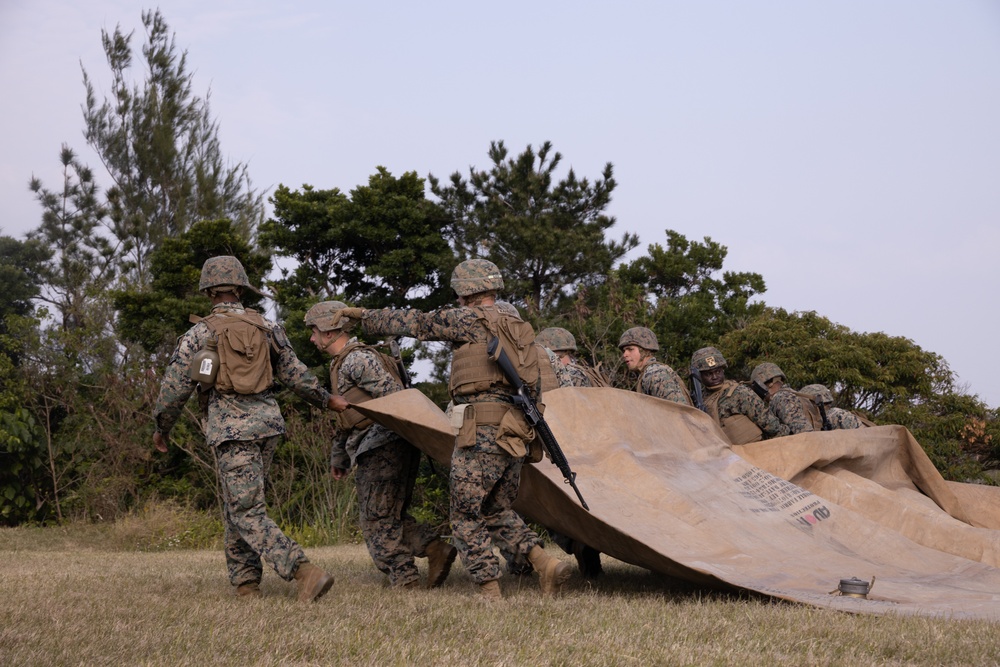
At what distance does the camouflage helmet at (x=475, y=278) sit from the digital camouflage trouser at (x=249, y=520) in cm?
160

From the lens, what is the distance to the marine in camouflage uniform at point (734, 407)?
9.68 metres

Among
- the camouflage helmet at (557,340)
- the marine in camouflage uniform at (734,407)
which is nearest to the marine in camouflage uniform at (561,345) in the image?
the camouflage helmet at (557,340)

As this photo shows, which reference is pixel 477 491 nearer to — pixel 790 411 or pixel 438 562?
pixel 438 562

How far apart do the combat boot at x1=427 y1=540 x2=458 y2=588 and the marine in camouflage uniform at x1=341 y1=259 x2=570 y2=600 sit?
83 cm

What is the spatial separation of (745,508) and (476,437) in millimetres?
2302

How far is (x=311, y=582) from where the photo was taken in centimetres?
612

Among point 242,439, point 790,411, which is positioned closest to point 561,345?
point 790,411

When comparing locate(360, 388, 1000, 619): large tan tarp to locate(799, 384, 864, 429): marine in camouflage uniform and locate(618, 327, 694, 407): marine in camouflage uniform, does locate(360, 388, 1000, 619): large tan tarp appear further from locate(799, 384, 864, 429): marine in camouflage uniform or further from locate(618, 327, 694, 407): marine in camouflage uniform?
locate(799, 384, 864, 429): marine in camouflage uniform

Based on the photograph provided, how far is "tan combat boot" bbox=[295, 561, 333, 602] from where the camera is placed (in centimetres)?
608

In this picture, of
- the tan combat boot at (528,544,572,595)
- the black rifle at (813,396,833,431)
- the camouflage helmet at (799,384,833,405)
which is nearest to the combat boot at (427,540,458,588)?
the tan combat boot at (528,544,572,595)

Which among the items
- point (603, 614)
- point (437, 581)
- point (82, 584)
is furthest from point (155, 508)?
point (603, 614)

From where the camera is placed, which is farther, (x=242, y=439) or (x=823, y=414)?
(x=823, y=414)

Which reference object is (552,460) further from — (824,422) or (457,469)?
(824,422)

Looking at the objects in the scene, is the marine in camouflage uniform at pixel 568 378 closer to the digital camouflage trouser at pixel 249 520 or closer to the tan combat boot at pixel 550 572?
the tan combat boot at pixel 550 572
